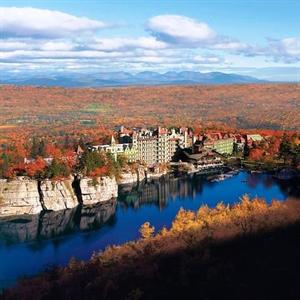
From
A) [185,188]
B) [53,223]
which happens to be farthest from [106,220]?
[185,188]

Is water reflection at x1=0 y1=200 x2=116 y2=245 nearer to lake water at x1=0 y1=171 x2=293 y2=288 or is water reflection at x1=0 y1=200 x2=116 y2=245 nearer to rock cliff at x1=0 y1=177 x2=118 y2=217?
lake water at x1=0 y1=171 x2=293 y2=288

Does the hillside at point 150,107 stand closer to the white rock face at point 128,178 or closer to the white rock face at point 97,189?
the white rock face at point 128,178

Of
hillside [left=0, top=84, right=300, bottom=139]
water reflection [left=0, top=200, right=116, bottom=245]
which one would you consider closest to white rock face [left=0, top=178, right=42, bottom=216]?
water reflection [left=0, top=200, right=116, bottom=245]

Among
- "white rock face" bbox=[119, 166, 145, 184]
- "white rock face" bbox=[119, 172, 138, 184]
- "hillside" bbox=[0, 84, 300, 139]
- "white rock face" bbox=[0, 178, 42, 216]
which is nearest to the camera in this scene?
"white rock face" bbox=[0, 178, 42, 216]

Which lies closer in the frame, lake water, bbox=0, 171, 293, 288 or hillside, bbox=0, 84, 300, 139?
lake water, bbox=0, 171, 293, 288

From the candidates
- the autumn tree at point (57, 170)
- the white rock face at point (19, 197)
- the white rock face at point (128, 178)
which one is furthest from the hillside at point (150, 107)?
the white rock face at point (19, 197)

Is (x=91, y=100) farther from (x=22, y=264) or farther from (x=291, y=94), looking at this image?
(x=22, y=264)
